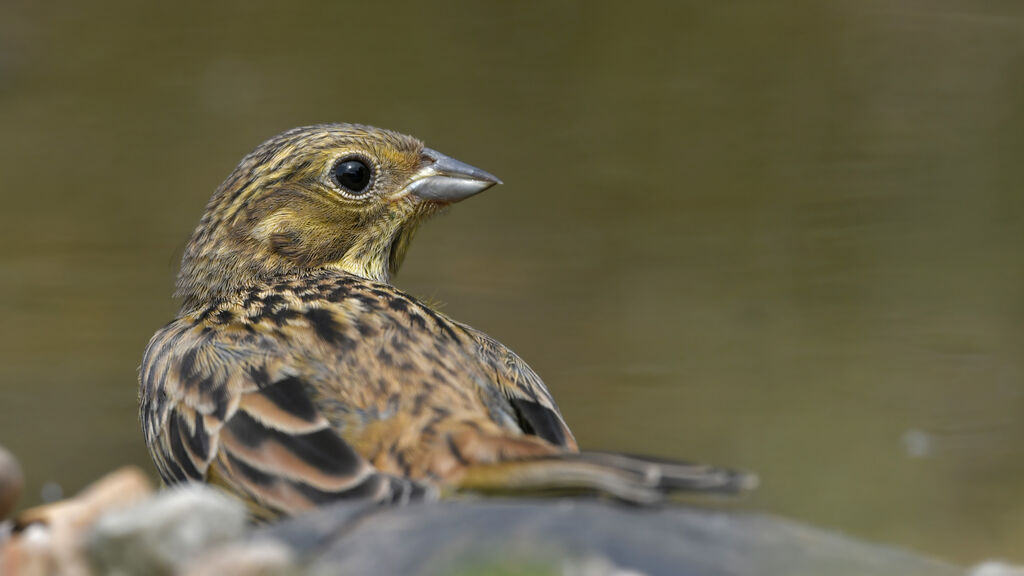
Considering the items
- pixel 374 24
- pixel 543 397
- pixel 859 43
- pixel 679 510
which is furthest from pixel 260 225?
pixel 859 43

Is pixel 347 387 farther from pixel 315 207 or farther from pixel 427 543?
pixel 315 207

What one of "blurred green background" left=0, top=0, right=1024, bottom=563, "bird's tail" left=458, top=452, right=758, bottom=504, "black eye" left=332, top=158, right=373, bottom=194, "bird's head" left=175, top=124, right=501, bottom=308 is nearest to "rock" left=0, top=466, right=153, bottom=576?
"bird's tail" left=458, top=452, right=758, bottom=504

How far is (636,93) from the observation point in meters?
5.94

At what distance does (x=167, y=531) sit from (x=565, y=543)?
0.59m

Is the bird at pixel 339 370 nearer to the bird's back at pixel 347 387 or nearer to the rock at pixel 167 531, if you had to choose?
the bird's back at pixel 347 387

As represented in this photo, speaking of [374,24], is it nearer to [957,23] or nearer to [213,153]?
[213,153]

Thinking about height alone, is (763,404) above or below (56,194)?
above

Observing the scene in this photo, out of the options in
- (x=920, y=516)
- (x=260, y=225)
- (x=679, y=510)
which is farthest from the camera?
(x=920, y=516)

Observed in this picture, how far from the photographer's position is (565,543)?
200 centimetres

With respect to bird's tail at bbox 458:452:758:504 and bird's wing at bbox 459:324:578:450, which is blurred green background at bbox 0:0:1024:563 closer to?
bird's wing at bbox 459:324:578:450

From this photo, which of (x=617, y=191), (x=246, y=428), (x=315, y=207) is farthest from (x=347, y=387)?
(x=617, y=191)

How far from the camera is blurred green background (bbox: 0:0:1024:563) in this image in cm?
583

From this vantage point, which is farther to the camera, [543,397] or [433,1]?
[433,1]

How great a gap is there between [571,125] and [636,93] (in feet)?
1.03
